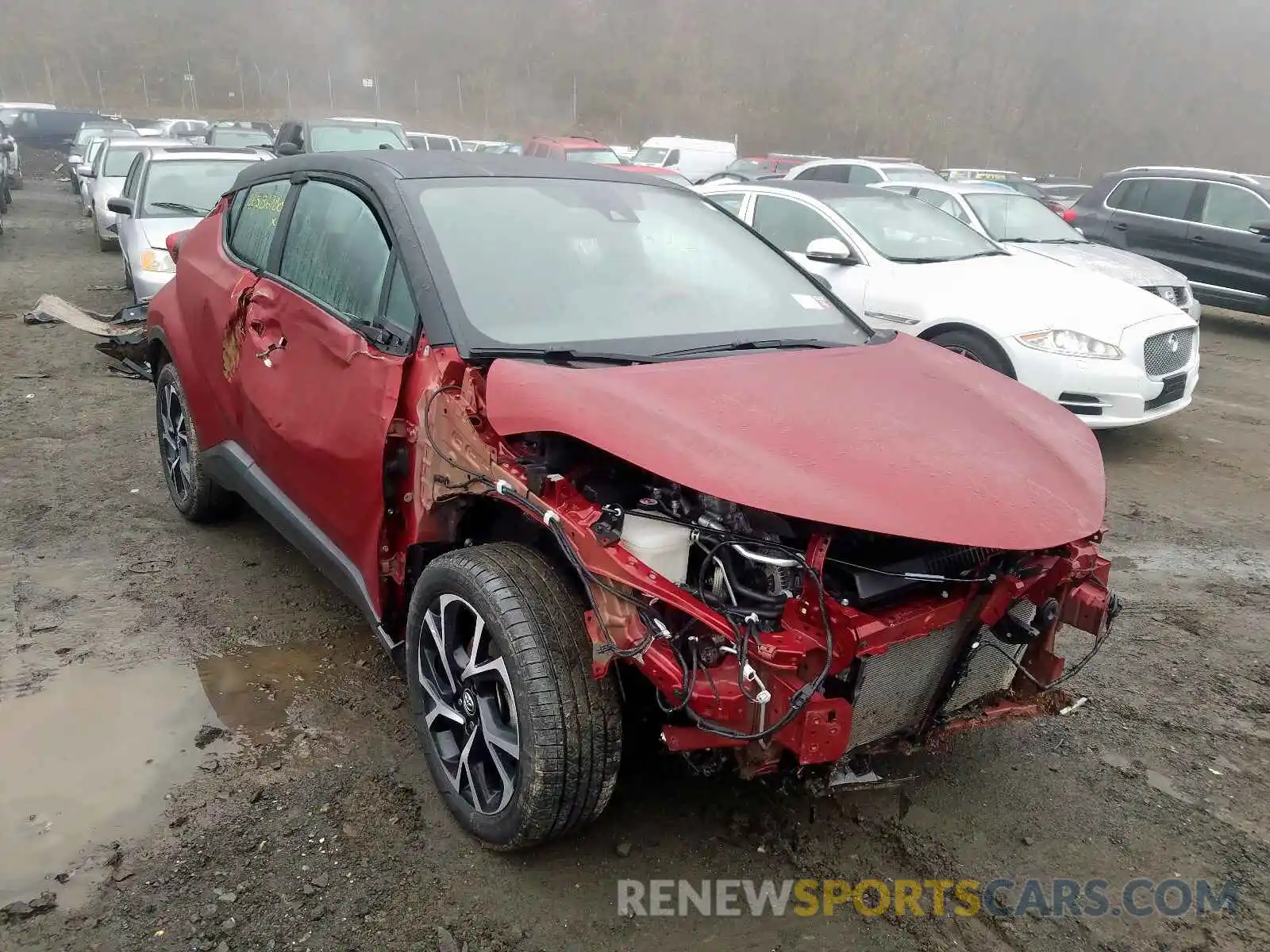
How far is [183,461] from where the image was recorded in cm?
459

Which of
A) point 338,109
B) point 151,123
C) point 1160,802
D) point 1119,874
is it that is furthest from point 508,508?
point 338,109

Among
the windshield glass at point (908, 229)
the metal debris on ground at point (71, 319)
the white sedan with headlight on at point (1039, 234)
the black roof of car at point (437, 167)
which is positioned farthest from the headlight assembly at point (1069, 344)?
the metal debris on ground at point (71, 319)

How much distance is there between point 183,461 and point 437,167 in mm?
2219

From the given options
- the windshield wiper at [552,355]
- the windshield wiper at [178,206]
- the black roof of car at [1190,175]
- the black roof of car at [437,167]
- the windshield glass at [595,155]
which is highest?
the black roof of car at [1190,175]

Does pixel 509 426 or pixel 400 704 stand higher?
pixel 509 426

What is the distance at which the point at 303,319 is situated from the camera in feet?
10.9

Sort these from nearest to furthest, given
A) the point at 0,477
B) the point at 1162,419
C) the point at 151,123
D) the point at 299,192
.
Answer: the point at 299,192, the point at 0,477, the point at 1162,419, the point at 151,123

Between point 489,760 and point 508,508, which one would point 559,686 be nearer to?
point 489,760

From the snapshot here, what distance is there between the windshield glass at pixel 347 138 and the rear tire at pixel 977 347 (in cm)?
945

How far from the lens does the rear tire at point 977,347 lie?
6.12 meters

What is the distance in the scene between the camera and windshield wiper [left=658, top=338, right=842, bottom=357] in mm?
2889

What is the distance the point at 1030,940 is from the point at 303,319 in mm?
2958

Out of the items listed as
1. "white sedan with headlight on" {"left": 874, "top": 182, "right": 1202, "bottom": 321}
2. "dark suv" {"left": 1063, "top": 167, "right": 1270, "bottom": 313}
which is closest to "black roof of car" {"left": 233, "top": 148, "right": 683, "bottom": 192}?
"white sedan with headlight on" {"left": 874, "top": 182, "right": 1202, "bottom": 321}

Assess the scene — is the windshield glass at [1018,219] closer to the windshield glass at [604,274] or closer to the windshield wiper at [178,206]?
the windshield glass at [604,274]
